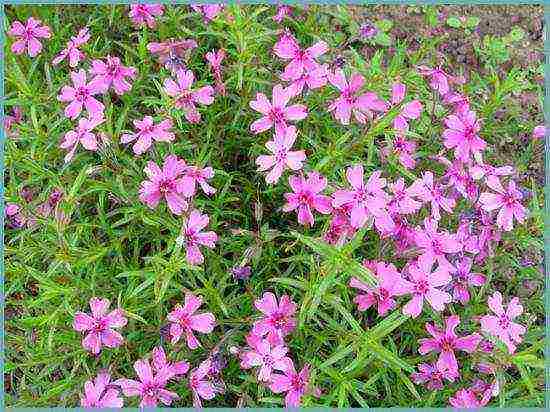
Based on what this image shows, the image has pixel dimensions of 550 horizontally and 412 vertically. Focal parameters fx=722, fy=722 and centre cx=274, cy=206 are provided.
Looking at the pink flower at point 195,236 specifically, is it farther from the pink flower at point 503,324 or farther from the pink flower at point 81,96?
the pink flower at point 503,324

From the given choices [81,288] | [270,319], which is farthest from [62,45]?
[270,319]

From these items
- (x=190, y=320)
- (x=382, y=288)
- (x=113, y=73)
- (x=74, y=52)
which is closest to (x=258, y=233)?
(x=190, y=320)

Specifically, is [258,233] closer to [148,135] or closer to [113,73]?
[148,135]

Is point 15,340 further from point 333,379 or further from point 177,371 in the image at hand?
Result: point 333,379

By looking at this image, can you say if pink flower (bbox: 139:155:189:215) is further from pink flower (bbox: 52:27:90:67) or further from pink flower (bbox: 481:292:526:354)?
pink flower (bbox: 481:292:526:354)

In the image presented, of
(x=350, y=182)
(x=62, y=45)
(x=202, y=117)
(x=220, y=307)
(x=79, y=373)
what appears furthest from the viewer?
(x=62, y=45)

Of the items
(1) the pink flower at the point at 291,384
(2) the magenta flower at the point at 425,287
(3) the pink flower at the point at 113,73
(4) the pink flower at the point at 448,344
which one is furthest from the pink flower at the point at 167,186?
(4) the pink flower at the point at 448,344
